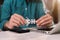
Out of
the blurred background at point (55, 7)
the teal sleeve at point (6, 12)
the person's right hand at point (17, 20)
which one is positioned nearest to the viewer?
the person's right hand at point (17, 20)

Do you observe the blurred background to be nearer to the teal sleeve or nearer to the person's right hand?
the teal sleeve

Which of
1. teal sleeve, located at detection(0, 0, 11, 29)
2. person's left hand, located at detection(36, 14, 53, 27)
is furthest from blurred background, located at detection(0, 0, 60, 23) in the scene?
person's left hand, located at detection(36, 14, 53, 27)

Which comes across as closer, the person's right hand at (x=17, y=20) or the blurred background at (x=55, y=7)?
the person's right hand at (x=17, y=20)

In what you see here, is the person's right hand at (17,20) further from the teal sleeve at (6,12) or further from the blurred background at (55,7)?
the blurred background at (55,7)

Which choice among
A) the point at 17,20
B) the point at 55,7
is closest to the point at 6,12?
the point at 17,20

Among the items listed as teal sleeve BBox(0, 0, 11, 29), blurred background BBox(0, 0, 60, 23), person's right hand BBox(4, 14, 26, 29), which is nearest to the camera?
person's right hand BBox(4, 14, 26, 29)

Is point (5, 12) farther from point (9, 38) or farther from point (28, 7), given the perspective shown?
point (9, 38)

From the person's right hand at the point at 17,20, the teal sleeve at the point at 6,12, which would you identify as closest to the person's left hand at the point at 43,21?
the person's right hand at the point at 17,20

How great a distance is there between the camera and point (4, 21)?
1134mm

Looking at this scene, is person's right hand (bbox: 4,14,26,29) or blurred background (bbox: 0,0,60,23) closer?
person's right hand (bbox: 4,14,26,29)

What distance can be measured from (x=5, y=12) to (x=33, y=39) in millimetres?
644

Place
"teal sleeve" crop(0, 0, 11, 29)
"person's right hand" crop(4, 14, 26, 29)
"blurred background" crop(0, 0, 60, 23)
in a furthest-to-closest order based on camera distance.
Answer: "blurred background" crop(0, 0, 60, 23), "teal sleeve" crop(0, 0, 11, 29), "person's right hand" crop(4, 14, 26, 29)

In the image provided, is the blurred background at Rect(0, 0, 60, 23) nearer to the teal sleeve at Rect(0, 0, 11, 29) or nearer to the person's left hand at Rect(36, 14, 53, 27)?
the teal sleeve at Rect(0, 0, 11, 29)

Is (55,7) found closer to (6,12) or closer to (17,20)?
(6,12)
